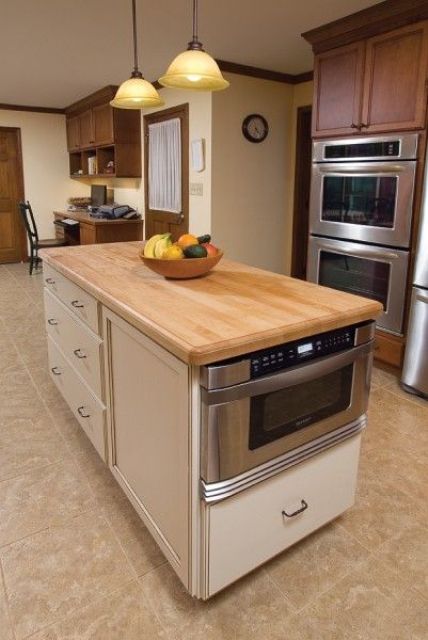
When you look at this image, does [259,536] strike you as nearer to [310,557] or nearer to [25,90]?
[310,557]

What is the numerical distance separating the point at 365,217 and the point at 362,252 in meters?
0.24

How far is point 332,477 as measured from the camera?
1.67m

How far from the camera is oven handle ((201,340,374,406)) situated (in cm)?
123

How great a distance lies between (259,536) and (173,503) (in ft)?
0.97

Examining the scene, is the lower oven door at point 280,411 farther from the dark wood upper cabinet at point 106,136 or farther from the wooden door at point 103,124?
the wooden door at point 103,124

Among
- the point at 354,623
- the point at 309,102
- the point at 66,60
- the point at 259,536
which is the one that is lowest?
the point at 354,623

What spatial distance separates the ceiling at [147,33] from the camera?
9.84 feet

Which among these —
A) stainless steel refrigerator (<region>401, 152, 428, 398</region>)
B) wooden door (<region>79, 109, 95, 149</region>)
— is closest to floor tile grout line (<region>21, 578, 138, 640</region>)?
stainless steel refrigerator (<region>401, 152, 428, 398</region>)

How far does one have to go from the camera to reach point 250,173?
14.9ft

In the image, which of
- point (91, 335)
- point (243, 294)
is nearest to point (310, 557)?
point (243, 294)

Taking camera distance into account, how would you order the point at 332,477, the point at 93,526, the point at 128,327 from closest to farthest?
the point at 128,327, the point at 332,477, the point at 93,526

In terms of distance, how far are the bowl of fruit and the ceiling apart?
75.9 inches

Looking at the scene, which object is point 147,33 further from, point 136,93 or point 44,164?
point 44,164

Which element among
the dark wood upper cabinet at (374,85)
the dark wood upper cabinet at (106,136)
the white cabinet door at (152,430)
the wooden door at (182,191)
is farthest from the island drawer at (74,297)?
the dark wood upper cabinet at (106,136)
